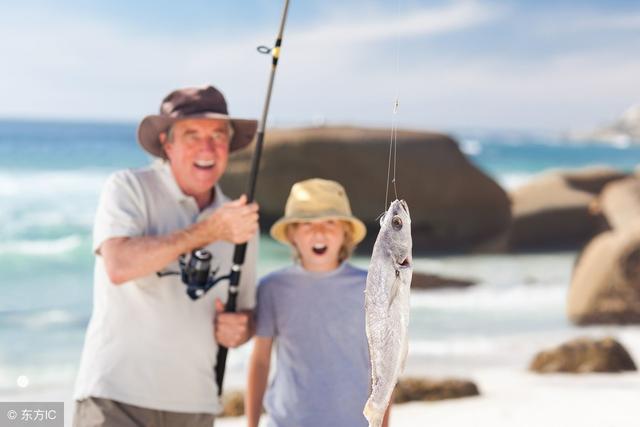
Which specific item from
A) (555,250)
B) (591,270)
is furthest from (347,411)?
(555,250)

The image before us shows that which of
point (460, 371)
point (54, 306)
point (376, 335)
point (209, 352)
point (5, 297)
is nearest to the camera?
point (376, 335)

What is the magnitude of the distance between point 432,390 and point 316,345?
4.05 meters

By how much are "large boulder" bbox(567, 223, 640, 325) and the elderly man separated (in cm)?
788

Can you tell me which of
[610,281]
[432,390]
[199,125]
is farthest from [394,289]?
[610,281]

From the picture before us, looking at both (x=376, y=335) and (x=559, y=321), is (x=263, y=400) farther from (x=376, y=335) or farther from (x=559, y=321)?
(x=559, y=321)

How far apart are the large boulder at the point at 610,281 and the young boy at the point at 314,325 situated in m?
7.69

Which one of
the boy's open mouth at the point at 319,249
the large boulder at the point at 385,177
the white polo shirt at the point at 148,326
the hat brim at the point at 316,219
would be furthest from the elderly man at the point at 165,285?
the large boulder at the point at 385,177

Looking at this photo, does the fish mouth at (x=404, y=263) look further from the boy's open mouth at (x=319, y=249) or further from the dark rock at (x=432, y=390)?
the dark rock at (x=432, y=390)

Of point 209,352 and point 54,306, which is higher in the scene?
point 209,352

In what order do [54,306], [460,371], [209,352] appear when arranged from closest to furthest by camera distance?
1. [209,352]
2. [460,371]
3. [54,306]

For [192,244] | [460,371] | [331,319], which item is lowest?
[460,371]

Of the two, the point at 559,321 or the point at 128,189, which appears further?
the point at 559,321

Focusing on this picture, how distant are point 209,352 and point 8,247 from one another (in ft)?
61.9

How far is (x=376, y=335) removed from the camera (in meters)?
2.28
